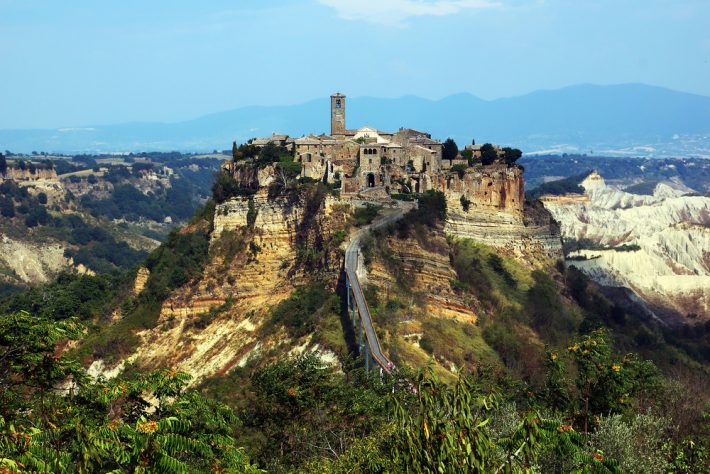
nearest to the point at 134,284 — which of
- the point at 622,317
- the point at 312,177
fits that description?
the point at 312,177

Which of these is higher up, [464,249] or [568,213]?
[464,249]

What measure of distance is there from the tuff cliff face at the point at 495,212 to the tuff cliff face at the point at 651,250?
31.2 meters

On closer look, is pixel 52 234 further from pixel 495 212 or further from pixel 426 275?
pixel 426 275

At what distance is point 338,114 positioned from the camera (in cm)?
7481

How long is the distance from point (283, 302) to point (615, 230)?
114 m

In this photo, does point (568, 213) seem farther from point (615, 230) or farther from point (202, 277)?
point (202, 277)

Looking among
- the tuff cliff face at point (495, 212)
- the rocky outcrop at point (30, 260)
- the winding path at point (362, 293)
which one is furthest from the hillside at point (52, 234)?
the winding path at point (362, 293)

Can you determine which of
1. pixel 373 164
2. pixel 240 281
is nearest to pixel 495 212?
pixel 373 164

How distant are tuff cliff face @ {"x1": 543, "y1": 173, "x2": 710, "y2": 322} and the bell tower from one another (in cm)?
4262

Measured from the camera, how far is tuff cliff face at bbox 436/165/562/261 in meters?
68.4

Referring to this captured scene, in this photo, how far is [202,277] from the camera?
6150 cm

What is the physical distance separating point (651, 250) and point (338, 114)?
217ft

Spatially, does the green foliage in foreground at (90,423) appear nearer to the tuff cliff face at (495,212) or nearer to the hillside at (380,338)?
the hillside at (380,338)

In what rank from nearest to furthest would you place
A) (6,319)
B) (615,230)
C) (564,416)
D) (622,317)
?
A: 1. (6,319)
2. (564,416)
3. (622,317)
4. (615,230)
